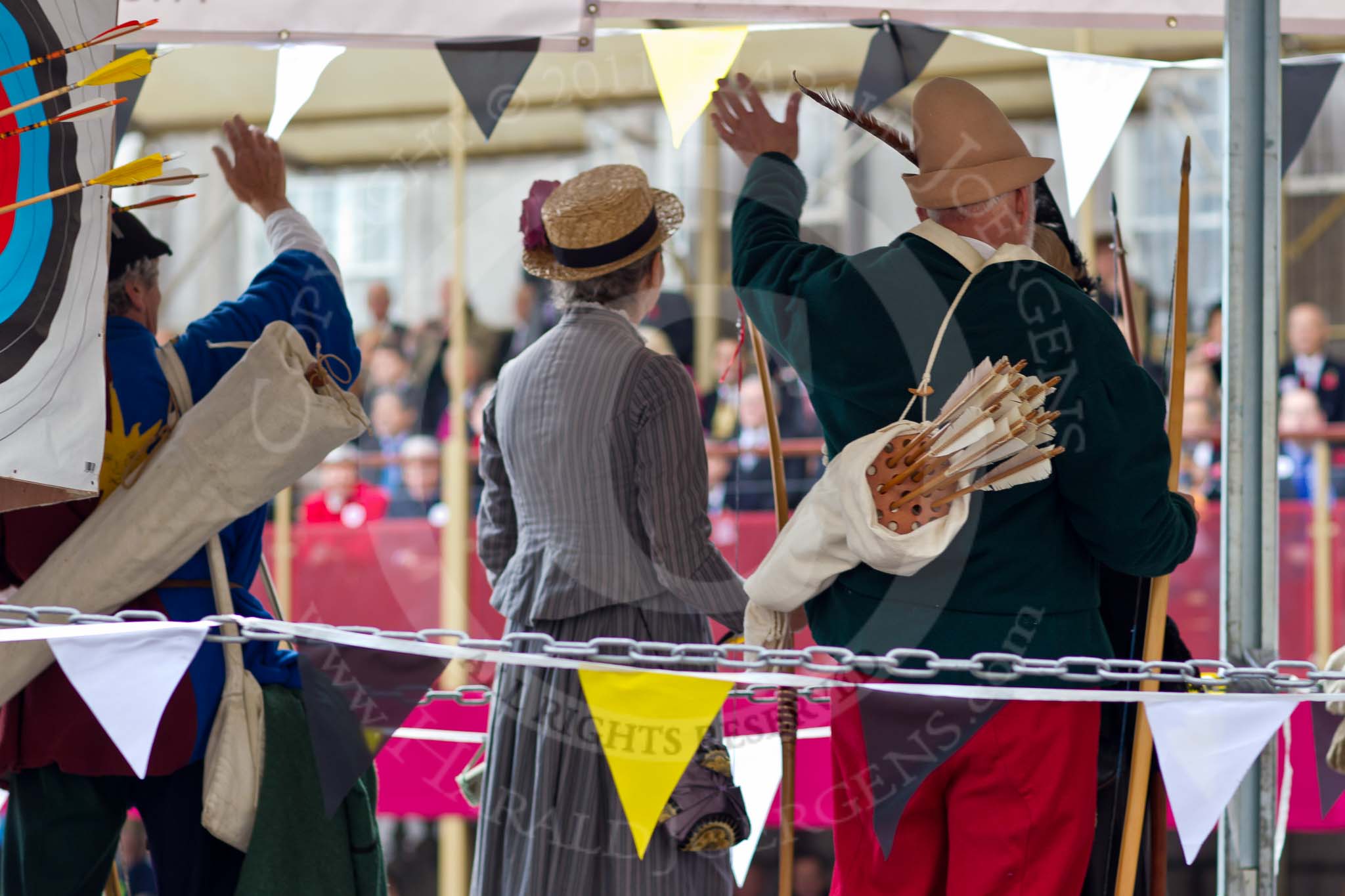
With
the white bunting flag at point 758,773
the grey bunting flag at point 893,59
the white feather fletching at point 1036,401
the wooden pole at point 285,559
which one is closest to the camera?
the white feather fletching at point 1036,401

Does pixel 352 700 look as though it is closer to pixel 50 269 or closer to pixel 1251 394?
pixel 50 269

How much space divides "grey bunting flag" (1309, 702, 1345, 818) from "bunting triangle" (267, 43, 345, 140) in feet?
6.67

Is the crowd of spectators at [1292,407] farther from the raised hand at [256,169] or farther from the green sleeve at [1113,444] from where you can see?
the raised hand at [256,169]

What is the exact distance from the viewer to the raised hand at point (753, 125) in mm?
2174

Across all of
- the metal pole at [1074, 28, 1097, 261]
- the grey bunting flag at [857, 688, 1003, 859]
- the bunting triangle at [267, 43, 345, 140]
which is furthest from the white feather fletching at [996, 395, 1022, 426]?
the metal pole at [1074, 28, 1097, 261]

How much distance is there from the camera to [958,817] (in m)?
1.93

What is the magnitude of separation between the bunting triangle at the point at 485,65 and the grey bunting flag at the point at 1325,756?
174 cm

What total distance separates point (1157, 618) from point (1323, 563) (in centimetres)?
380

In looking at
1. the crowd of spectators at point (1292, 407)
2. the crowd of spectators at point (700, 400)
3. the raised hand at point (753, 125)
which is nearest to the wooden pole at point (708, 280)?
the crowd of spectators at point (700, 400)

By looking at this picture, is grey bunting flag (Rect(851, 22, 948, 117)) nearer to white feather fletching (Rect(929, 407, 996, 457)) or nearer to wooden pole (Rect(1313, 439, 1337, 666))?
white feather fletching (Rect(929, 407, 996, 457))

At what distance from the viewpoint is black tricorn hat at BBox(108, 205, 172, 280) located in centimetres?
228

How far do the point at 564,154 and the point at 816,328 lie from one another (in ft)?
13.5

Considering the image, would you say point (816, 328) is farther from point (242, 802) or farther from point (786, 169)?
point (242, 802)

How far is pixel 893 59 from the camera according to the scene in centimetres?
307
